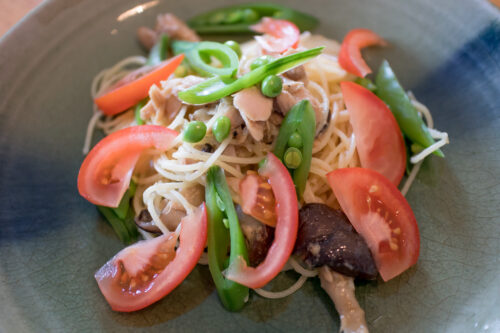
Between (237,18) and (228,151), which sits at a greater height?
(237,18)

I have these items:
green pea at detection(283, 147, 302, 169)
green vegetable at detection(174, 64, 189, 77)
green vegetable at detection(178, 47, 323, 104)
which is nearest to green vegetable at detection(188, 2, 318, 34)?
green vegetable at detection(174, 64, 189, 77)

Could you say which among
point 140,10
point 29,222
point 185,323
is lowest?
point 185,323

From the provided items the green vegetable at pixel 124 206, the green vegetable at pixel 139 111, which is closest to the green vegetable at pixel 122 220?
the green vegetable at pixel 124 206

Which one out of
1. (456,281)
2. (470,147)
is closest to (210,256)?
(456,281)

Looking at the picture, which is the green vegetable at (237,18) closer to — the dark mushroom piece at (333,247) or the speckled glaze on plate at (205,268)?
the speckled glaze on plate at (205,268)

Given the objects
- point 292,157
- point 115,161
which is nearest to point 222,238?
point 292,157

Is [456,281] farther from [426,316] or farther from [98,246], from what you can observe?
[98,246]

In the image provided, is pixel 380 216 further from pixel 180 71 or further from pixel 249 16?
pixel 249 16
